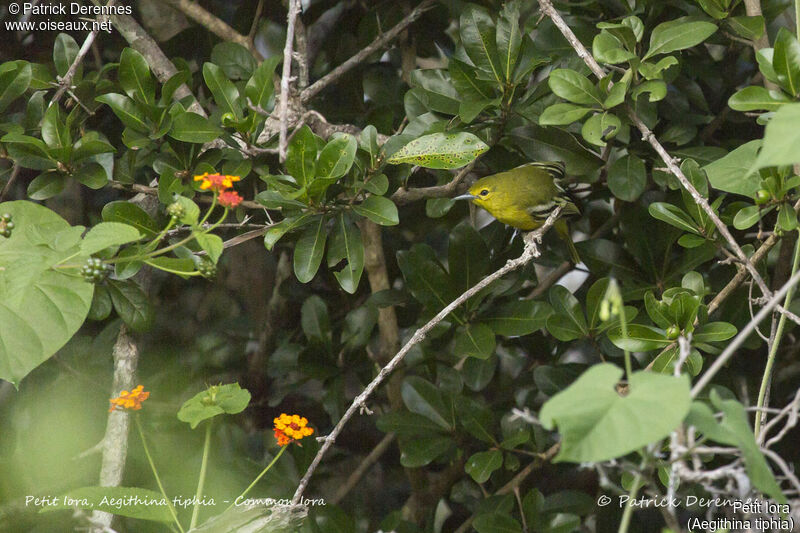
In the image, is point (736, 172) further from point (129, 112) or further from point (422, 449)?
point (129, 112)

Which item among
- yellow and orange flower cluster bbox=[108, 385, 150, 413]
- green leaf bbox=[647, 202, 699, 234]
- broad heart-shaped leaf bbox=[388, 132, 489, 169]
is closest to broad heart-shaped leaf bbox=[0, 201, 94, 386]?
yellow and orange flower cluster bbox=[108, 385, 150, 413]

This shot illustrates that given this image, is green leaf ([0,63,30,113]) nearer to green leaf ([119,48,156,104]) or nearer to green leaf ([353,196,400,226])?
green leaf ([119,48,156,104])

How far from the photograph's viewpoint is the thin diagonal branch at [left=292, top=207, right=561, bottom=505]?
4.87ft

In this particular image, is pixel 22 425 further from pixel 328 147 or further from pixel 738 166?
pixel 738 166

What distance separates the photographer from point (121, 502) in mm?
1501

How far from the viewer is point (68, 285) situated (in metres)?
1.57

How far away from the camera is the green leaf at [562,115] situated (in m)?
1.76

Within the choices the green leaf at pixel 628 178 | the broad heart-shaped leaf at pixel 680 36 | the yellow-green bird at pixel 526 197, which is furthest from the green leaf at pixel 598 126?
the yellow-green bird at pixel 526 197

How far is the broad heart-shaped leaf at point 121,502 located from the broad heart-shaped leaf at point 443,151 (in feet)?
2.96

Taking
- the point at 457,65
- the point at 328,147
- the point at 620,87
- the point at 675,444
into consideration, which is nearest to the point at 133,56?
the point at 328,147

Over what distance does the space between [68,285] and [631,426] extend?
1199 millimetres

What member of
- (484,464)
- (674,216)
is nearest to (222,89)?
(674,216)

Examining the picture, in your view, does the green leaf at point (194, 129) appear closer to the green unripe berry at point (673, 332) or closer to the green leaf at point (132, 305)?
the green leaf at point (132, 305)

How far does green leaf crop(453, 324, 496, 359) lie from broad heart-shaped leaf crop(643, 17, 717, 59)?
81 cm
